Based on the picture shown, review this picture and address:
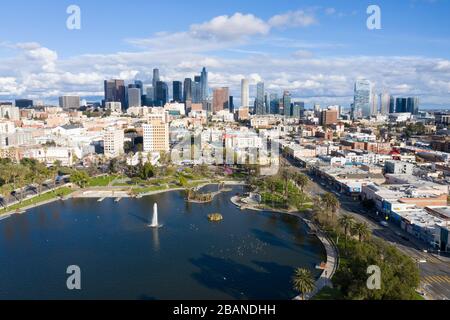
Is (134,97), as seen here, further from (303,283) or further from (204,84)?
(303,283)

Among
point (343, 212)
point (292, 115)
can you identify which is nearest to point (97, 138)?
point (343, 212)

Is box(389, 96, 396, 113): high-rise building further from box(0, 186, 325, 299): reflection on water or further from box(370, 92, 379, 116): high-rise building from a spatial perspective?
box(0, 186, 325, 299): reflection on water

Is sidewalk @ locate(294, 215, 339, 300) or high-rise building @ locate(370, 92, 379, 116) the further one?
high-rise building @ locate(370, 92, 379, 116)

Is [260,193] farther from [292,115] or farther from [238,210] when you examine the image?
[292,115]

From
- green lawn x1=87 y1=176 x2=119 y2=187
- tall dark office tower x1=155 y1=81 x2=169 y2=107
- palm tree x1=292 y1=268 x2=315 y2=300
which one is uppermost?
tall dark office tower x1=155 y1=81 x2=169 y2=107

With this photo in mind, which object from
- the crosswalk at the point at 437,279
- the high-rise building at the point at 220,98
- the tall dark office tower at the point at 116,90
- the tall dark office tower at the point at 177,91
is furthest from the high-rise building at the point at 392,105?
the crosswalk at the point at 437,279

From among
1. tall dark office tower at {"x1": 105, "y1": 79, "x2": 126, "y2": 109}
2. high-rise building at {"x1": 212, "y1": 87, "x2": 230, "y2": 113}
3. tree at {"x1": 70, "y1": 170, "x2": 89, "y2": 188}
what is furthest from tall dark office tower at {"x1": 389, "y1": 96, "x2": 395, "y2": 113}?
tree at {"x1": 70, "y1": 170, "x2": 89, "y2": 188}
